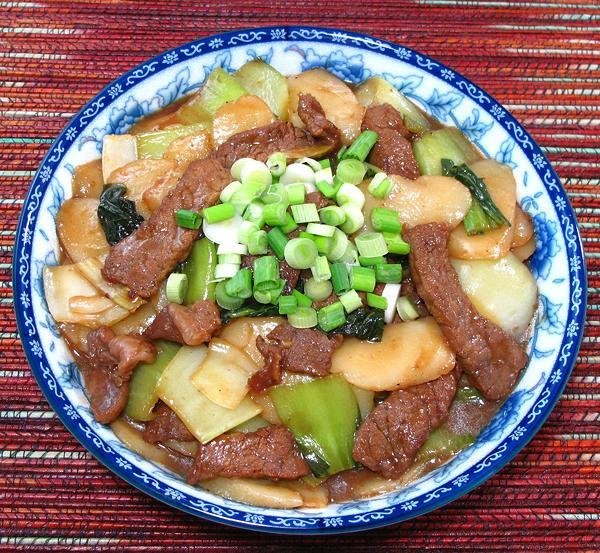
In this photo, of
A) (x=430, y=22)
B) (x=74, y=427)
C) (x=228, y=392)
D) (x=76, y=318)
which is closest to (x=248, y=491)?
(x=228, y=392)

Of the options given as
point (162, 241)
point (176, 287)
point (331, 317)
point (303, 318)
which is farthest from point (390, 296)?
point (162, 241)

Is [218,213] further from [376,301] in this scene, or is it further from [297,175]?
[376,301]

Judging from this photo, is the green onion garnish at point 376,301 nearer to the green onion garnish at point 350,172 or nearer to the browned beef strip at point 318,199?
the browned beef strip at point 318,199

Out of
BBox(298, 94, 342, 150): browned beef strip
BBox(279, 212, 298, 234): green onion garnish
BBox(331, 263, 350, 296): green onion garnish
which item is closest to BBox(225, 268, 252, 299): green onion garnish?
BBox(279, 212, 298, 234): green onion garnish

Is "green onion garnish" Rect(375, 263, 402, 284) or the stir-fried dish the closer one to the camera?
the stir-fried dish

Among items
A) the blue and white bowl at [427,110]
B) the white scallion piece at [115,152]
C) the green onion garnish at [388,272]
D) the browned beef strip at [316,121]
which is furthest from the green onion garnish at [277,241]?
the blue and white bowl at [427,110]

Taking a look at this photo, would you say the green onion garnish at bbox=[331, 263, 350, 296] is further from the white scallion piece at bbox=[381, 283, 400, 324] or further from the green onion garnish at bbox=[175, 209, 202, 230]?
the green onion garnish at bbox=[175, 209, 202, 230]
